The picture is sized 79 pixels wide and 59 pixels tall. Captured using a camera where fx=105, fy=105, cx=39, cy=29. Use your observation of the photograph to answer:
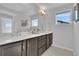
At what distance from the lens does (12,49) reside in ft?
5.53

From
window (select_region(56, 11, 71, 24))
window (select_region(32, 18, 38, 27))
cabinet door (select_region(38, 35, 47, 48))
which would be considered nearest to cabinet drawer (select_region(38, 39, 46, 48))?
cabinet door (select_region(38, 35, 47, 48))

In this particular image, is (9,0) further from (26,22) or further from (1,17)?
(26,22)

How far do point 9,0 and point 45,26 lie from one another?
51.5 inches

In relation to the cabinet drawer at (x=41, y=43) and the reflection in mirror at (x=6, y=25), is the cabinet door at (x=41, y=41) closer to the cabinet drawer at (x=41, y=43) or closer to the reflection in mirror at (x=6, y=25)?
the cabinet drawer at (x=41, y=43)

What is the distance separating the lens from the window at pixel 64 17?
2.35m

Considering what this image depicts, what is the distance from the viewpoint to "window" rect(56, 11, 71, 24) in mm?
2346

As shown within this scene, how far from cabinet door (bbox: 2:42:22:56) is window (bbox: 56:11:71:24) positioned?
1.06 metres

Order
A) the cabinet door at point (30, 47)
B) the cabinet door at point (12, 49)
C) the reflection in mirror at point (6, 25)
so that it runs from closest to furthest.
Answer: the cabinet door at point (12, 49), the reflection in mirror at point (6, 25), the cabinet door at point (30, 47)

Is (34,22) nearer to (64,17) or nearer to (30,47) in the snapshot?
(30,47)

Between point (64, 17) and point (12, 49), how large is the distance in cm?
132

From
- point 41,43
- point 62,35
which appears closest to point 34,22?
point 62,35

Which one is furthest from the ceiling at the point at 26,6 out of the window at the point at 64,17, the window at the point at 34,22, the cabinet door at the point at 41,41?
the cabinet door at the point at 41,41

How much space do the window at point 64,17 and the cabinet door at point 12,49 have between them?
41.9 inches

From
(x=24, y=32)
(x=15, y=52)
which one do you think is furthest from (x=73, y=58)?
(x=24, y=32)
